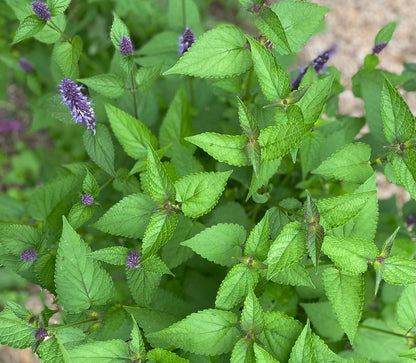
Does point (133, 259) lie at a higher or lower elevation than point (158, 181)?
lower

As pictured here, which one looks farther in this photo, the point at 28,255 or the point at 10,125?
the point at 10,125

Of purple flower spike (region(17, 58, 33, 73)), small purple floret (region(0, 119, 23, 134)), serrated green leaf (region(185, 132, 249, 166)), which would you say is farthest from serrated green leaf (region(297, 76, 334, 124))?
small purple floret (region(0, 119, 23, 134))

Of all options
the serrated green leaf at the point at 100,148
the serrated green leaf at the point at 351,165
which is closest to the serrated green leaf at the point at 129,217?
A: the serrated green leaf at the point at 100,148

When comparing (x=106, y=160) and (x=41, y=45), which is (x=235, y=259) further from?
(x=41, y=45)

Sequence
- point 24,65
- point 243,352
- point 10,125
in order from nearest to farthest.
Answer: point 243,352 < point 24,65 < point 10,125

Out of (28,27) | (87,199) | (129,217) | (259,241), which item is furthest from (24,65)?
(259,241)

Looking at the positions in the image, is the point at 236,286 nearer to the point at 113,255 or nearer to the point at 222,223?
the point at 222,223

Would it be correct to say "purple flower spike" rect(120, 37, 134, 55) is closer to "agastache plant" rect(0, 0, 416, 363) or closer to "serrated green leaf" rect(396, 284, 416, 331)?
"agastache plant" rect(0, 0, 416, 363)

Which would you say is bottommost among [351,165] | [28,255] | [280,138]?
[28,255]

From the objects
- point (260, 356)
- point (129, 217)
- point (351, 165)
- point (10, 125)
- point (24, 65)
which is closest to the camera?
point (260, 356)
